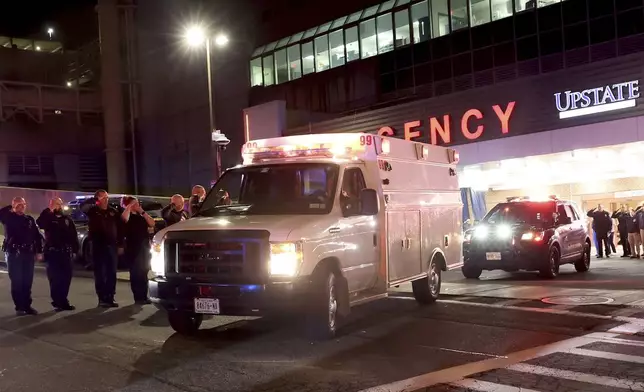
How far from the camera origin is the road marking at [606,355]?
7.46 m

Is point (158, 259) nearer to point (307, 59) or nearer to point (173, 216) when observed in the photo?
point (173, 216)

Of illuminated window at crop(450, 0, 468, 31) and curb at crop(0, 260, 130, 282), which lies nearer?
curb at crop(0, 260, 130, 282)

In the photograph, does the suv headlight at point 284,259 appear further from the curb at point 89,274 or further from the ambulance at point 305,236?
the curb at point 89,274

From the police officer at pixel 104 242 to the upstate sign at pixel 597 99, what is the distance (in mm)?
15543

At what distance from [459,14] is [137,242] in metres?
21.9

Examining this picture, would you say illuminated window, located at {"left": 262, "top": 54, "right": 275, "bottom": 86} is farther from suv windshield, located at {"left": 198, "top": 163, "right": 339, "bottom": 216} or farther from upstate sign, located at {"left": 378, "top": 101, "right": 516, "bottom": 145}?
suv windshield, located at {"left": 198, "top": 163, "right": 339, "bottom": 216}

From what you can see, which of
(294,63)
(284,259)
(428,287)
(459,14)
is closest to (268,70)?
(294,63)

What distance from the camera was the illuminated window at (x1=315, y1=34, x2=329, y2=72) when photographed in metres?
35.7

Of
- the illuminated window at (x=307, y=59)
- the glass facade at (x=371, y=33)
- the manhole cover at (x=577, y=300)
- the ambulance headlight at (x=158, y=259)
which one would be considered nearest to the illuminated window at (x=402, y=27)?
the glass facade at (x=371, y=33)

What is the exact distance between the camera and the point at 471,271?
1641 cm

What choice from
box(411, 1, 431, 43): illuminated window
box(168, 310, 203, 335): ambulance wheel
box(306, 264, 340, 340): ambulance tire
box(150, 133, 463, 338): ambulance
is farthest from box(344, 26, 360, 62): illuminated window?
box(306, 264, 340, 340): ambulance tire

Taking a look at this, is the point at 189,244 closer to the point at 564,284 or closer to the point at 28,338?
the point at 28,338

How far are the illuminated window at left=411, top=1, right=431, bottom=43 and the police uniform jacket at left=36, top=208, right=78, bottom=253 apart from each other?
74.9 feet

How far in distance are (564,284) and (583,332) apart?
18.2ft
